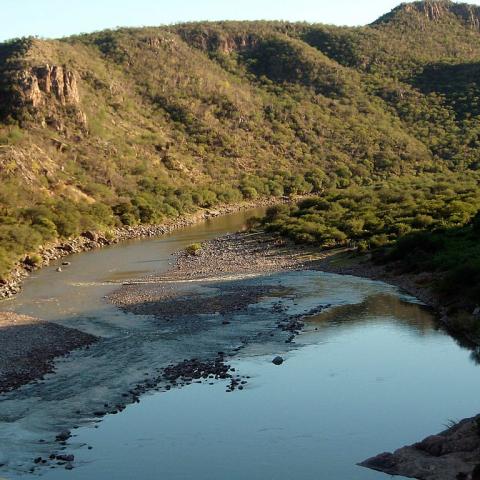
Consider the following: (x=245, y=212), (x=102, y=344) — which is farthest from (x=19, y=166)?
(x=102, y=344)

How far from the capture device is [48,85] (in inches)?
3452

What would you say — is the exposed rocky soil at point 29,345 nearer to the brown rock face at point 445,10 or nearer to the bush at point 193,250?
the bush at point 193,250

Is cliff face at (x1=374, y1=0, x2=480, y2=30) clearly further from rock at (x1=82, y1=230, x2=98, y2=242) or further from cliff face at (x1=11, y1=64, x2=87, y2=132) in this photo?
rock at (x1=82, y1=230, x2=98, y2=242)

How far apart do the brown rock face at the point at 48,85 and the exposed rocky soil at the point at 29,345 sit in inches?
2310

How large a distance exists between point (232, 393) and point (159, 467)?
489 cm

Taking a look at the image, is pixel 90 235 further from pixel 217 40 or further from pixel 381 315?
pixel 217 40

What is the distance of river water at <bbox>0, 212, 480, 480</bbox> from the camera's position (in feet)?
54.4

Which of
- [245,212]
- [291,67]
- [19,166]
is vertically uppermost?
[291,67]

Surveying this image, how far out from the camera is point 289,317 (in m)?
30.4

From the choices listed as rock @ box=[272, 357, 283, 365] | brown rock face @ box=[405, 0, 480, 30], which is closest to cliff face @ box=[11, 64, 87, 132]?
rock @ box=[272, 357, 283, 365]

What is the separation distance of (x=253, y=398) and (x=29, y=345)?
10434 millimetres

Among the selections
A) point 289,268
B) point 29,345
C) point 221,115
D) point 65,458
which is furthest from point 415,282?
point 221,115

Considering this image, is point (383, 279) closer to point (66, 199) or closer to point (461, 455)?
point (461, 455)

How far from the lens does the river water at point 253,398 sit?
1658 cm
